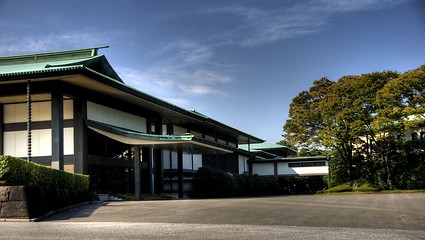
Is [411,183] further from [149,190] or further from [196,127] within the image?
[149,190]

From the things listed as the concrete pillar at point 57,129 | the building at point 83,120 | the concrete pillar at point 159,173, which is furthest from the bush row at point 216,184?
the concrete pillar at point 57,129

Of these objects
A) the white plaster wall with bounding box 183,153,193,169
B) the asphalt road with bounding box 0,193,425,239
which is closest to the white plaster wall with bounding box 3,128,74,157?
the asphalt road with bounding box 0,193,425,239

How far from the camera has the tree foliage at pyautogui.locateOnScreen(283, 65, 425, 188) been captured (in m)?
38.8

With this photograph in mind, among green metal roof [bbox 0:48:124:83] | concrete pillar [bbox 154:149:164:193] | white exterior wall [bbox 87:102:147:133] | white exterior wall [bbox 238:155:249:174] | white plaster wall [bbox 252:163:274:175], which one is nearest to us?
white exterior wall [bbox 87:102:147:133]

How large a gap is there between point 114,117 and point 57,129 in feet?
17.2

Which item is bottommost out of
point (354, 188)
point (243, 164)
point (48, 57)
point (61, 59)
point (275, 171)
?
point (354, 188)

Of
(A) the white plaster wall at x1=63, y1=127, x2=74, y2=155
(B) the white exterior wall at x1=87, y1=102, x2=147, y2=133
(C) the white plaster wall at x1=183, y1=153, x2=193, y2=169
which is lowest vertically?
(C) the white plaster wall at x1=183, y1=153, x2=193, y2=169

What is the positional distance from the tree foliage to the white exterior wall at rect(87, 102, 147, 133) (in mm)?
17236

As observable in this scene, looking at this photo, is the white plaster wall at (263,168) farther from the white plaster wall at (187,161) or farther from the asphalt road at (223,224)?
the asphalt road at (223,224)

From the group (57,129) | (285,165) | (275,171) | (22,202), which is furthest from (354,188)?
(22,202)

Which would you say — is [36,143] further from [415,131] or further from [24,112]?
[415,131]

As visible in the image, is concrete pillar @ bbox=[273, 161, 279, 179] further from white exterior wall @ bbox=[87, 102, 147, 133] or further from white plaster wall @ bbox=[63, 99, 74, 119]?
white plaster wall @ bbox=[63, 99, 74, 119]

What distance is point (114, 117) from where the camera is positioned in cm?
3028

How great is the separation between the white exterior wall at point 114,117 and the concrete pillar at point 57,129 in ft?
7.02
